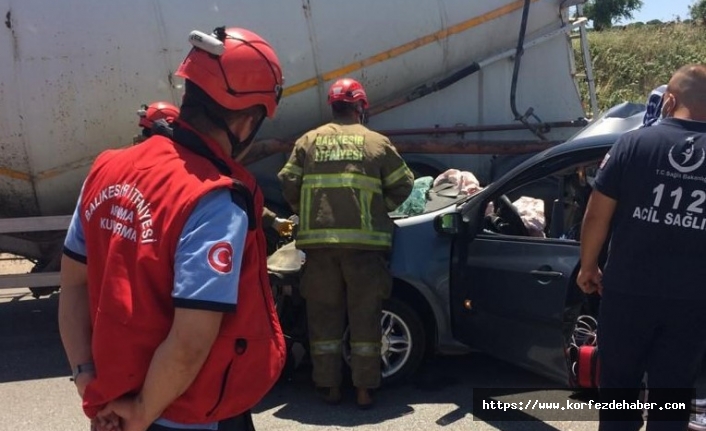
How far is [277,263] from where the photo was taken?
192 inches

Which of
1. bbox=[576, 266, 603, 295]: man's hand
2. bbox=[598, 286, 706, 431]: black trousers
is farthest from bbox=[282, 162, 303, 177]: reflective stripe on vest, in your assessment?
bbox=[598, 286, 706, 431]: black trousers

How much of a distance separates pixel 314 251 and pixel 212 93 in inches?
114

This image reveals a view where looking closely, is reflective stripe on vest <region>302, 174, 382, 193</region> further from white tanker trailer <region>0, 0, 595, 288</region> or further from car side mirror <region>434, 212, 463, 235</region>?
white tanker trailer <region>0, 0, 595, 288</region>

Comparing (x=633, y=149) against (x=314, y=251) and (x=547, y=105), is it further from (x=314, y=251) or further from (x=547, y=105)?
(x=547, y=105)

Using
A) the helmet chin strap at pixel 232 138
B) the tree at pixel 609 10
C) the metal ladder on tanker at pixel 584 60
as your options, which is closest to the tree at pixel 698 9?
the tree at pixel 609 10

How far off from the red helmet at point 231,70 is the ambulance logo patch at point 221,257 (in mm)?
355

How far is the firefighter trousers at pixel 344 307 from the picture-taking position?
461cm

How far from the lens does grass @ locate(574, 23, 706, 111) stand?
21434 mm

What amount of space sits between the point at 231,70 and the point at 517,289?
9.57 ft

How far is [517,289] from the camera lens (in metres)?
4.37

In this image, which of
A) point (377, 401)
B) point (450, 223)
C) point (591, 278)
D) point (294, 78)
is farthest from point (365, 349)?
point (294, 78)

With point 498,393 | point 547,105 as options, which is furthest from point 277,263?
point 547,105

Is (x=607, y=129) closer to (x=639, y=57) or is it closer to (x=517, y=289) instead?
(x=517, y=289)

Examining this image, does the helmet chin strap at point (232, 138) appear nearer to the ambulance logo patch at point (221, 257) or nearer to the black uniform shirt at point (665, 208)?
the ambulance logo patch at point (221, 257)
